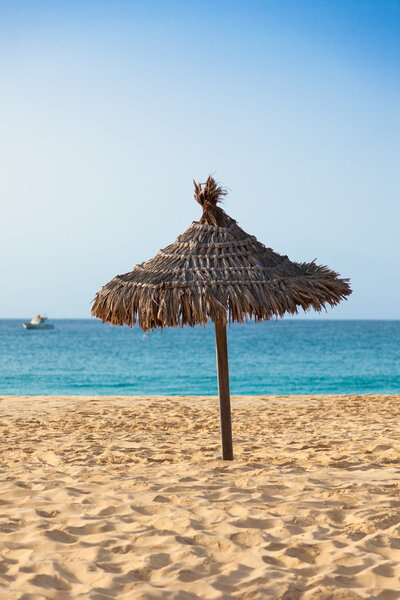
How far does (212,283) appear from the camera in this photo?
4.68 meters

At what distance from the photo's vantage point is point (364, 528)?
3.67 m

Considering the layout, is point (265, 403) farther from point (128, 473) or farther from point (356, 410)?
point (128, 473)

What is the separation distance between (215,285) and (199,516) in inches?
68.8

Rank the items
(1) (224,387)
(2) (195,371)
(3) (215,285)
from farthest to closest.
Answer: (2) (195,371)
(1) (224,387)
(3) (215,285)

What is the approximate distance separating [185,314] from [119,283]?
2.65 ft

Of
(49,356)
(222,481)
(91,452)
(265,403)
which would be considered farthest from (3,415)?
(49,356)

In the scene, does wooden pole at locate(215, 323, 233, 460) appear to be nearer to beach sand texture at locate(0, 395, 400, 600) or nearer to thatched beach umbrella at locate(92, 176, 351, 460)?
thatched beach umbrella at locate(92, 176, 351, 460)

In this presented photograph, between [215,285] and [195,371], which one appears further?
[195,371]

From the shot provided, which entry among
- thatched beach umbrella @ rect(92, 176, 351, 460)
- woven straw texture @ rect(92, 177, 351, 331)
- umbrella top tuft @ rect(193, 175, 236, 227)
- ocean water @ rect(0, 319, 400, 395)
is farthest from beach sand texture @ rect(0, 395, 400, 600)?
ocean water @ rect(0, 319, 400, 395)

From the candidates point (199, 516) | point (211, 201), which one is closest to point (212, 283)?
point (211, 201)

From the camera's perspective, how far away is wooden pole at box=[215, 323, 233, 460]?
529 cm

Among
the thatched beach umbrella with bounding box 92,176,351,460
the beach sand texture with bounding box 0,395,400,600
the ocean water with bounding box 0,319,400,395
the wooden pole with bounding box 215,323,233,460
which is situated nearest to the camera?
the beach sand texture with bounding box 0,395,400,600

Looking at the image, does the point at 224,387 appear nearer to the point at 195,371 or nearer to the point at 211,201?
the point at 211,201

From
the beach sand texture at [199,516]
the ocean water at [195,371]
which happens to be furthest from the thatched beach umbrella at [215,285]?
the ocean water at [195,371]
